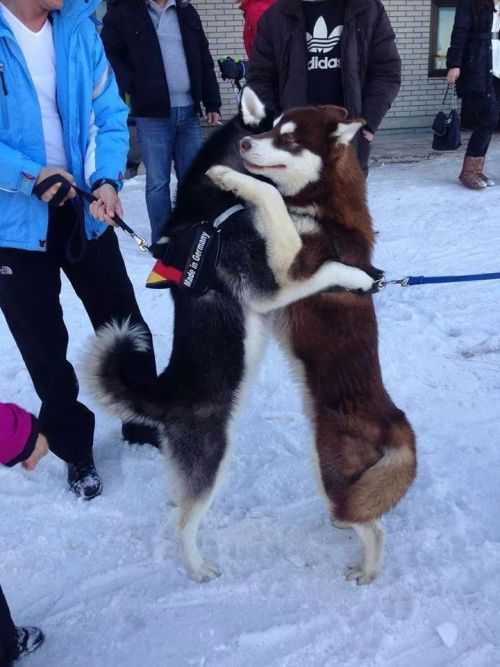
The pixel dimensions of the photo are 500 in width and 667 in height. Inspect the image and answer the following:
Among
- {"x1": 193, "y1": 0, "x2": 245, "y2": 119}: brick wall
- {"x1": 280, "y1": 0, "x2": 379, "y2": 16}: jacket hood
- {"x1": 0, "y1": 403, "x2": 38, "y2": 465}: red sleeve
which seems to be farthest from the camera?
{"x1": 193, "y1": 0, "x2": 245, "y2": 119}: brick wall

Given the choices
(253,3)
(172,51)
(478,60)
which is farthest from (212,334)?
(478,60)

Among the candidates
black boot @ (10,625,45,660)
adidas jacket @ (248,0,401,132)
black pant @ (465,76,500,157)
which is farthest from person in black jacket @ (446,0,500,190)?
black boot @ (10,625,45,660)

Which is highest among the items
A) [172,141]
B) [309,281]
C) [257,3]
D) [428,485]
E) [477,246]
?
[257,3]

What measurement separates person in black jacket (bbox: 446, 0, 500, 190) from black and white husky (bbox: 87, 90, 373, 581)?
16.1 feet

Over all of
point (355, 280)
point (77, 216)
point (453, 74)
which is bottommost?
point (453, 74)

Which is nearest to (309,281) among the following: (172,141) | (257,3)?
(172,141)

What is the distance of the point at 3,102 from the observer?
7.04ft

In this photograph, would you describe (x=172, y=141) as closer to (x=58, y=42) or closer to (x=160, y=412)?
(x=58, y=42)

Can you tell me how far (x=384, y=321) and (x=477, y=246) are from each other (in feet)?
5.61

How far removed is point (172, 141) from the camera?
501cm

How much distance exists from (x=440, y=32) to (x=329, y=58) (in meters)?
7.26

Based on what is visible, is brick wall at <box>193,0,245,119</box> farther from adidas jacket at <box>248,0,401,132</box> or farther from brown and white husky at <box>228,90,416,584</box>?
brown and white husky at <box>228,90,416,584</box>

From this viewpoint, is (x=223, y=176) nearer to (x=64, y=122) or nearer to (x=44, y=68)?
(x=64, y=122)

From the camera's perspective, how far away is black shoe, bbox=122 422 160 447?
2984mm
